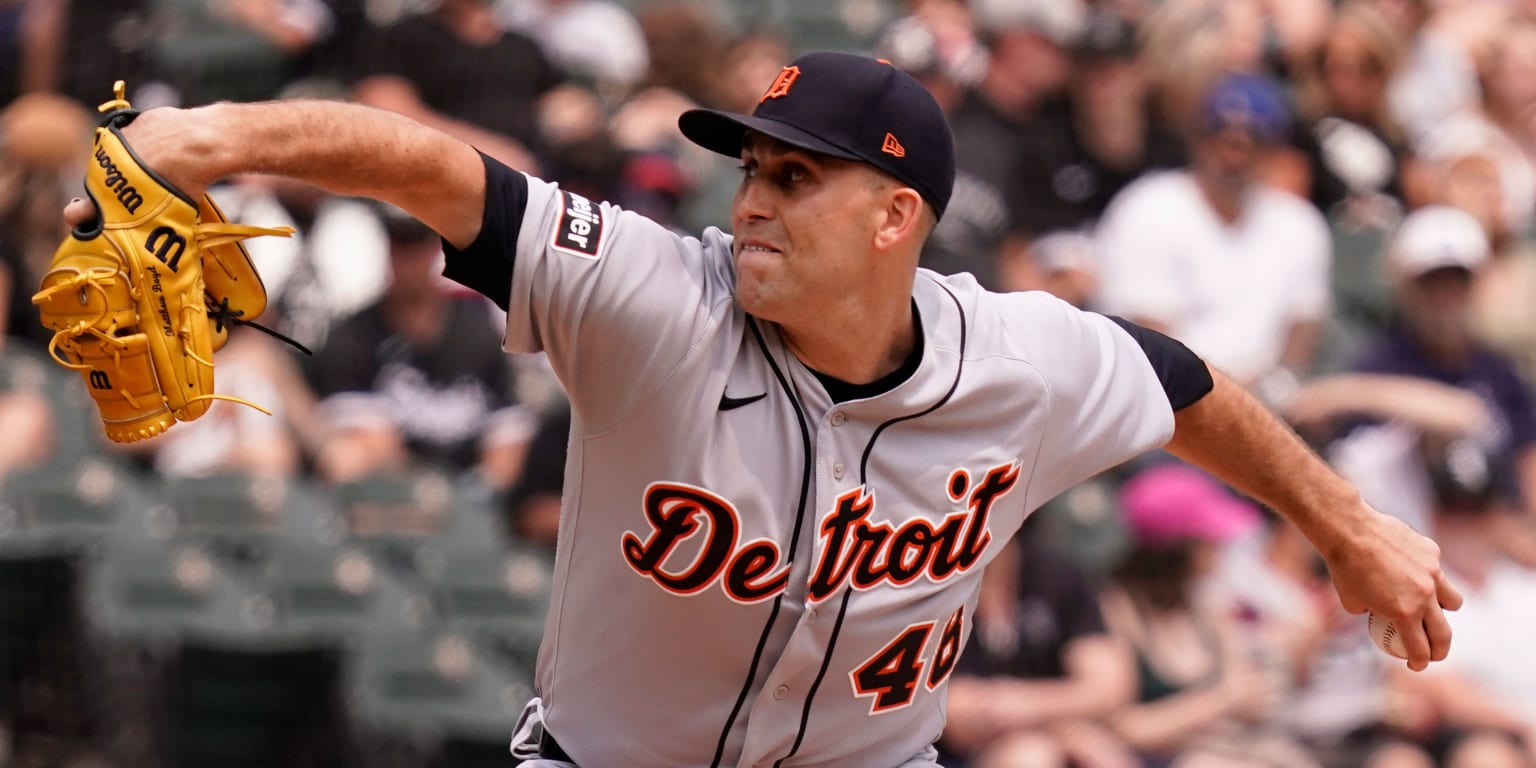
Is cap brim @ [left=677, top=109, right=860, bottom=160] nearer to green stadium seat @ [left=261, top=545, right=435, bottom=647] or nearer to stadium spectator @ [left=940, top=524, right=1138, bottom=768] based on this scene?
stadium spectator @ [left=940, top=524, right=1138, bottom=768]

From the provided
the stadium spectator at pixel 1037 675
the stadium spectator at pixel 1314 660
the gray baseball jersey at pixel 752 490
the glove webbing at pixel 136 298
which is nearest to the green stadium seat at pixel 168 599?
the stadium spectator at pixel 1037 675

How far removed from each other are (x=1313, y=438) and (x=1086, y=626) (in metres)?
1.39

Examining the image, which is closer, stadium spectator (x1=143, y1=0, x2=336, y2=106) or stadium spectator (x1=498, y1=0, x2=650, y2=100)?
stadium spectator (x1=143, y1=0, x2=336, y2=106)

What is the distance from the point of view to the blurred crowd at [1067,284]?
5391mm

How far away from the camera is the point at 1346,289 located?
7297mm

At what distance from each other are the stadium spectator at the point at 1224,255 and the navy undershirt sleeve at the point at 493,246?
4.12 metres

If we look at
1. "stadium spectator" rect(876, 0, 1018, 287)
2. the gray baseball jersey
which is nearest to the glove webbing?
the gray baseball jersey

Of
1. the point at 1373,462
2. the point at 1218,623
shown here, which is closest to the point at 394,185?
the point at 1218,623

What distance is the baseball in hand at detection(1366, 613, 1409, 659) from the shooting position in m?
3.28

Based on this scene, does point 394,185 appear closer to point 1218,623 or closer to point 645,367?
point 645,367

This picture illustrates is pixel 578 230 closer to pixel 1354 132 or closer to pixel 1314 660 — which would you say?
pixel 1314 660

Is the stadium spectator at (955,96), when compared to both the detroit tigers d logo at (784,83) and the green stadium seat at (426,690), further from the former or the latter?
the detroit tigers d logo at (784,83)

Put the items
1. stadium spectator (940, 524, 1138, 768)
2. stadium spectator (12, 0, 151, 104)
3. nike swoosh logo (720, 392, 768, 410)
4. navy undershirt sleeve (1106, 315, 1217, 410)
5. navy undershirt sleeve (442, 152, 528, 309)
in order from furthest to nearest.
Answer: stadium spectator (12, 0, 151, 104) → stadium spectator (940, 524, 1138, 768) → navy undershirt sleeve (1106, 315, 1217, 410) → nike swoosh logo (720, 392, 768, 410) → navy undershirt sleeve (442, 152, 528, 309)

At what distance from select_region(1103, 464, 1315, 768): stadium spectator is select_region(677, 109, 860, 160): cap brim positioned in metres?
2.81
